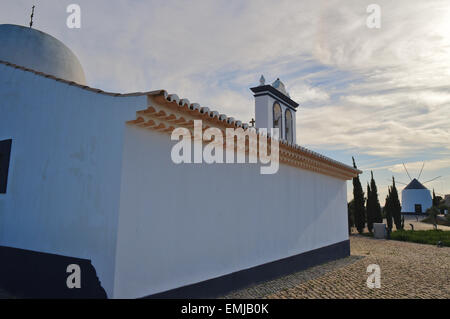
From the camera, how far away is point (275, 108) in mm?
10836

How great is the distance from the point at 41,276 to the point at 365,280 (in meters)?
6.99

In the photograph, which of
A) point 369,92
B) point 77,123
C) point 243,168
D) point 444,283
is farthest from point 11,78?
point 444,283

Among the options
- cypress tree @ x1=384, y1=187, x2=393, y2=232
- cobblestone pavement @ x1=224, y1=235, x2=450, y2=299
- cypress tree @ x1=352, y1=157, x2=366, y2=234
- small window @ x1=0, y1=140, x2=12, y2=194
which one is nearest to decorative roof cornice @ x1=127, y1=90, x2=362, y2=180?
cobblestone pavement @ x1=224, y1=235, x2=450, y2=299

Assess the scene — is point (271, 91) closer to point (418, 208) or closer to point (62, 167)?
point (62, 167)

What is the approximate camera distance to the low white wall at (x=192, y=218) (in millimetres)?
4355

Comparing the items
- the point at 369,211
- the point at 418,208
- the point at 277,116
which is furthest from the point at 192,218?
the point at 418,208

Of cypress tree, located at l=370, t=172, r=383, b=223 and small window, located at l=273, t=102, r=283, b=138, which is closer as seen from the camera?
small window, located at l=273, t=102, r=283, b=138

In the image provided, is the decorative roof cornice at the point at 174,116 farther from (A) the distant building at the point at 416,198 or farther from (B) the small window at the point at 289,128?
(A) the distant building at the point at 416,198

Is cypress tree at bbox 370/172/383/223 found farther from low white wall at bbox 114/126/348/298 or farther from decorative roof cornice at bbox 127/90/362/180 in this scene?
decorative roof cornice at bbox 127/90/362/180

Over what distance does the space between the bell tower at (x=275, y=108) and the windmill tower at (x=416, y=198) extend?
41.9 metres

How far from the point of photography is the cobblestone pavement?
6.19 meters

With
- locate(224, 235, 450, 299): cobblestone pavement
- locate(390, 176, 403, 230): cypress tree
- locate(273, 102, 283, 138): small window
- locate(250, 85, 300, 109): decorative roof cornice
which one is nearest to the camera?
locate(224, 235, 450, 299): cobblestone pavement

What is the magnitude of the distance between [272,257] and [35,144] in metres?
5.48

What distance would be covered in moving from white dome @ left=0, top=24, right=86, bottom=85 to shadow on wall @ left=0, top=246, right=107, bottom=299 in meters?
4.58
